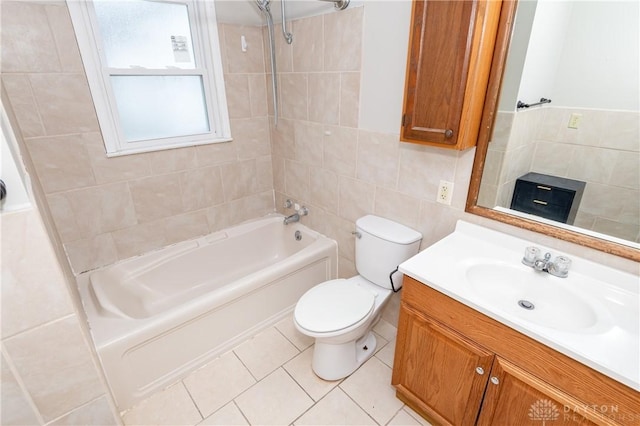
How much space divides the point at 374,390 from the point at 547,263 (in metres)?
1.06

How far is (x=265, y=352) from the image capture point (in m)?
1.91

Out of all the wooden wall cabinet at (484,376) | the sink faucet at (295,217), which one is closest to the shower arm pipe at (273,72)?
the sink faucet at (295,217)

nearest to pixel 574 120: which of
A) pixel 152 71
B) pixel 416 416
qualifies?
pixel 416 416

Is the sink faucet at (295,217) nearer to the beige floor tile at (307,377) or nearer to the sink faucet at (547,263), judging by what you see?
the beige floor tile at (307,377)

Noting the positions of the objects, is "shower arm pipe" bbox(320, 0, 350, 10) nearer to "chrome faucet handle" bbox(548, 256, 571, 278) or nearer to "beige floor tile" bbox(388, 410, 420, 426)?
"chrome faucet handle" bbox(548, 256, 571, 278)

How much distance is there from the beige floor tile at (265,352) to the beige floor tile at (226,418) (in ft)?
0.69

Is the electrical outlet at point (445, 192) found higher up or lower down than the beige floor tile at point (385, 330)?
higher up

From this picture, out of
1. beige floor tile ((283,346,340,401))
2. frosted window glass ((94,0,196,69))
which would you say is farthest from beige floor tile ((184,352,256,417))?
frosted window glass ((94,0,196,69))

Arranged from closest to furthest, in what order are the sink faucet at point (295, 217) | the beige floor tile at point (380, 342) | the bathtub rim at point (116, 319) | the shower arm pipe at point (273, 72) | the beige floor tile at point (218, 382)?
the bathtub rim at point (116, 319), the beige floor tile at point (218, 382), the beige floor tile at point (380, 342), the shower arm pipe at point (273, 72), the sink faucet at point (295, 217)

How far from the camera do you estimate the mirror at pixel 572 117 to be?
113cm

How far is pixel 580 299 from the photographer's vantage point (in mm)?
1109

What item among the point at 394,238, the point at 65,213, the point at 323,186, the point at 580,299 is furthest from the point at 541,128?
the point at 65,213

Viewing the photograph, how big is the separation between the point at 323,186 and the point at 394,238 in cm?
74

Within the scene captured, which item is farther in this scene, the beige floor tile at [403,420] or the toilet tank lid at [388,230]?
the toilet tank lid at [388,230]
